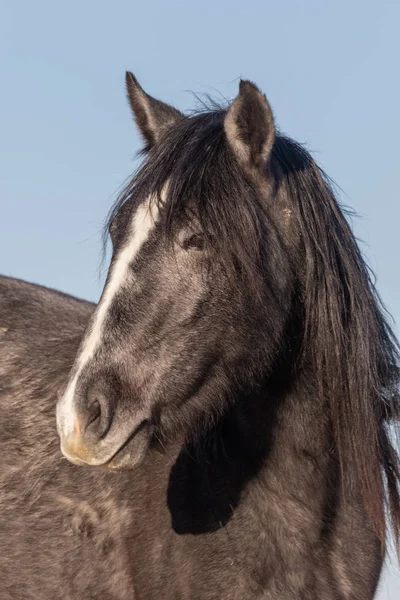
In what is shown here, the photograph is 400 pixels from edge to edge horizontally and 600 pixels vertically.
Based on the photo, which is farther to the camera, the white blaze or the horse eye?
the horse eye

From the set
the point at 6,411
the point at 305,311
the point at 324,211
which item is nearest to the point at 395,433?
the point at 305,311

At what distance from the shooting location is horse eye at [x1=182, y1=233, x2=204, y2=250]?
4113 millimetres

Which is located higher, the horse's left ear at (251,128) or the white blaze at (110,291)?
the horse's left ear at (251,128)

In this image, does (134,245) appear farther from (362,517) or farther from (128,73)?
(362,517)

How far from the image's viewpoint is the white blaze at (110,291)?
149 inches

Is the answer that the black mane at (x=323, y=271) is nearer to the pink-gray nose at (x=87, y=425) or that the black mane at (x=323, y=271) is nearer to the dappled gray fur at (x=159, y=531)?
the dappled gray fur at (x=159, y=531)

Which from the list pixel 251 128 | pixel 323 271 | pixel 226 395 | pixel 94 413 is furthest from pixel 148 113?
pixel 94 413

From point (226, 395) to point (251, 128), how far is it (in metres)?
1.16

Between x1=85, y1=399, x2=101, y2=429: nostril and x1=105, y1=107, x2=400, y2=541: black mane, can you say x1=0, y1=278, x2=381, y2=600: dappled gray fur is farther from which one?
x1=85, y1=399, x2=101, y2=429: nostril

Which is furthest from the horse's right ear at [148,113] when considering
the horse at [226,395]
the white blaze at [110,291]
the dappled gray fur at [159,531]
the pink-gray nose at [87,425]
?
the pink-gray nose at [87,425]

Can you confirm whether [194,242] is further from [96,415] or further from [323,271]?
[96,415]

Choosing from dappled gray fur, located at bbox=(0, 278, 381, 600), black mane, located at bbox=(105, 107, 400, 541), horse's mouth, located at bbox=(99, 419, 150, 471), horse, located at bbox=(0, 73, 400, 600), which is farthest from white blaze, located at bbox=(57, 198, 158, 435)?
dappled gray fur, located at bbox=(0, 278, 381, 600)

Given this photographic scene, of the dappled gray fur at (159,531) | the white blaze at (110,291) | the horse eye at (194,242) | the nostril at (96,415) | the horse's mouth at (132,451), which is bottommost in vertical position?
the dappled gray fur at (159,531)

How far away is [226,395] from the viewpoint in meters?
4.35
